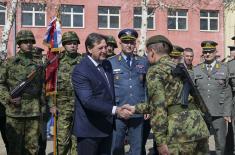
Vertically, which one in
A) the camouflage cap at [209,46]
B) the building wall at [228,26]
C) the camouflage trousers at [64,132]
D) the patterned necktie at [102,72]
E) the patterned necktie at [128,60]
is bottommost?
the camouflage trousers at [64,132]

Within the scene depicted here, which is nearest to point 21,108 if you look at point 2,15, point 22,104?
point 22,104

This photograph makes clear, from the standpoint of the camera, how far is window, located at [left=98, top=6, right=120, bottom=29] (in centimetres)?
3500

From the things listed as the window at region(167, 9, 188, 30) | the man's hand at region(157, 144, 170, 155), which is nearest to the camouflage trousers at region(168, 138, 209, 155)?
the man's hand at region(157, 144, 170, 155)

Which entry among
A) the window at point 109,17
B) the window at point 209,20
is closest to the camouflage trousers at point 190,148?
the window at point 109,17

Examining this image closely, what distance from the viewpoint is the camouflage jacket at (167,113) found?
4902mm

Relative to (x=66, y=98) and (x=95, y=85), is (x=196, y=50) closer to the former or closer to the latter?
(x=66, y=98)

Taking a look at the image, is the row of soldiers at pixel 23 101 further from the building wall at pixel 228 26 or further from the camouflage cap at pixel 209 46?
the building wall at pixel 228 26

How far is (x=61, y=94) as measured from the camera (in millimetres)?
7980

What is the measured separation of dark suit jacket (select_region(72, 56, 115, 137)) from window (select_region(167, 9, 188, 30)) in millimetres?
31595

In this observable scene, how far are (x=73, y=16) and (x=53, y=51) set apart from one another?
26.7m

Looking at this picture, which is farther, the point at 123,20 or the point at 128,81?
the point at 123,20

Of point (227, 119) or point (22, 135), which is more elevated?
point (227, 119)

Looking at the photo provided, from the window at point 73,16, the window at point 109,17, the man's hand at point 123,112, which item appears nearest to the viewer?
the man's hand at point 123,112

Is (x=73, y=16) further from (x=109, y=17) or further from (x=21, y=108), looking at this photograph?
(x=21, y=108)
